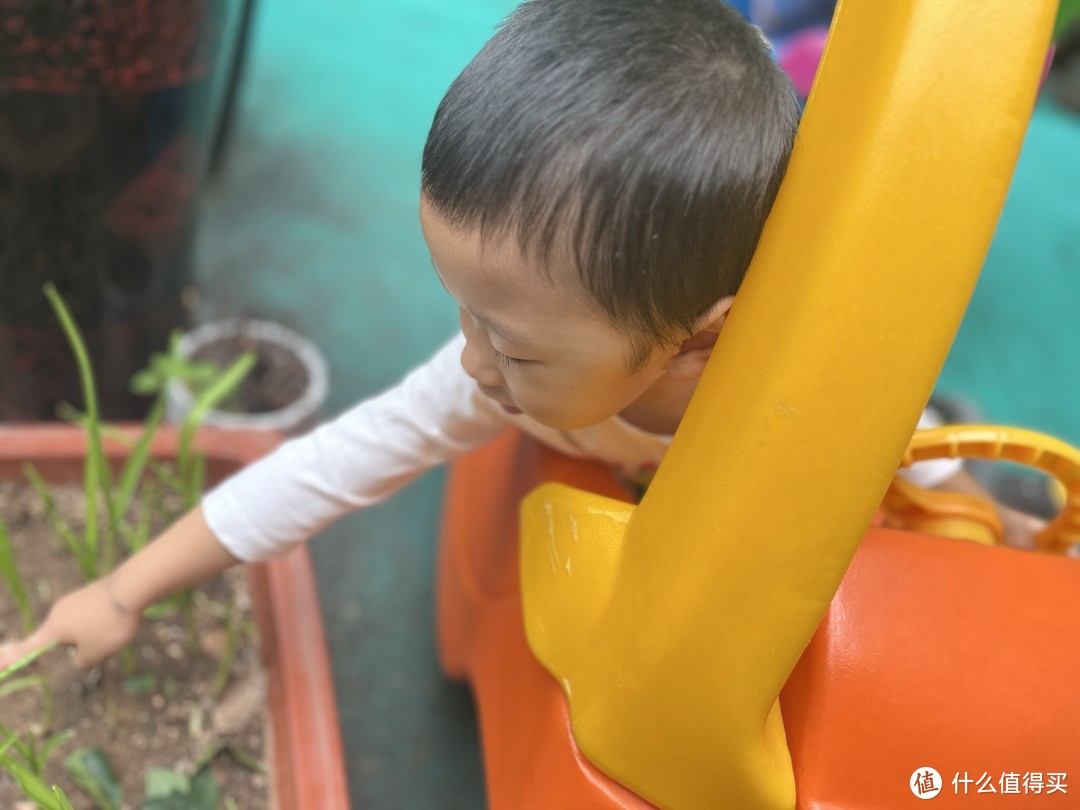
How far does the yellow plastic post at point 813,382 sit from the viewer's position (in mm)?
452

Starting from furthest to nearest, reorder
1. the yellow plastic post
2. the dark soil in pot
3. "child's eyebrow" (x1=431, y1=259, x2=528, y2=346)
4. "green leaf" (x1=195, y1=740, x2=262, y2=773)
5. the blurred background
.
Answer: the dark soil in pot
the blurred background
"green leaf" (x1=195, y1=740, x2=262, y2=773)
"child's eyebrow" (x1=431, y1=259, x2=528, y2=346)
the yellow plastic post

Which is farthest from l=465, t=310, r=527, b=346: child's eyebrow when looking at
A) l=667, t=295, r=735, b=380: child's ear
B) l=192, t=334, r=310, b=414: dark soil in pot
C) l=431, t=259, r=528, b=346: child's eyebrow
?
l=192, t=334, r=310, b=414: dark soil in pot

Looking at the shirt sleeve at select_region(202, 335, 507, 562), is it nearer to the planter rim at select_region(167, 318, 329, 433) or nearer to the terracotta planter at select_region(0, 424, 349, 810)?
the terracotta planter at select_region(0, 424, 349, 810)

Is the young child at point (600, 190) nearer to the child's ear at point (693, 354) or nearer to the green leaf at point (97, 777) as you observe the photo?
the child's ear at point (693, 354)

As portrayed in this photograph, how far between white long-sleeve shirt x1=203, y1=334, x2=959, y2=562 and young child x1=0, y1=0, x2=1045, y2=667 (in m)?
0.12

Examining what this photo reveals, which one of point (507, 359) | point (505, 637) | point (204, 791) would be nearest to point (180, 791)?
point (204, 791)

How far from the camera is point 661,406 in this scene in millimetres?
Result: 745

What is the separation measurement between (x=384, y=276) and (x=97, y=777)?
1003mm

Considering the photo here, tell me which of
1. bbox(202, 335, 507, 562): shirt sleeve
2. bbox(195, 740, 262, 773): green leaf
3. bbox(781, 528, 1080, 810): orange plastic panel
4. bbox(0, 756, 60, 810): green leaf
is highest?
bbox(781, 528, 1080, 810): orange plastic panel

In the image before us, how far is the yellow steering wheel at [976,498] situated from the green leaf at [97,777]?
59cm

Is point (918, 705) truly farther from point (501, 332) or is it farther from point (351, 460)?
point (351, 460)

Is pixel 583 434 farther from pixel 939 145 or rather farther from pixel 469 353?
pixel 939 145

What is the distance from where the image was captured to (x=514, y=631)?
2.60 ft

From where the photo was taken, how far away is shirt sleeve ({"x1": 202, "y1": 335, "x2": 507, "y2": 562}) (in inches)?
29.4
